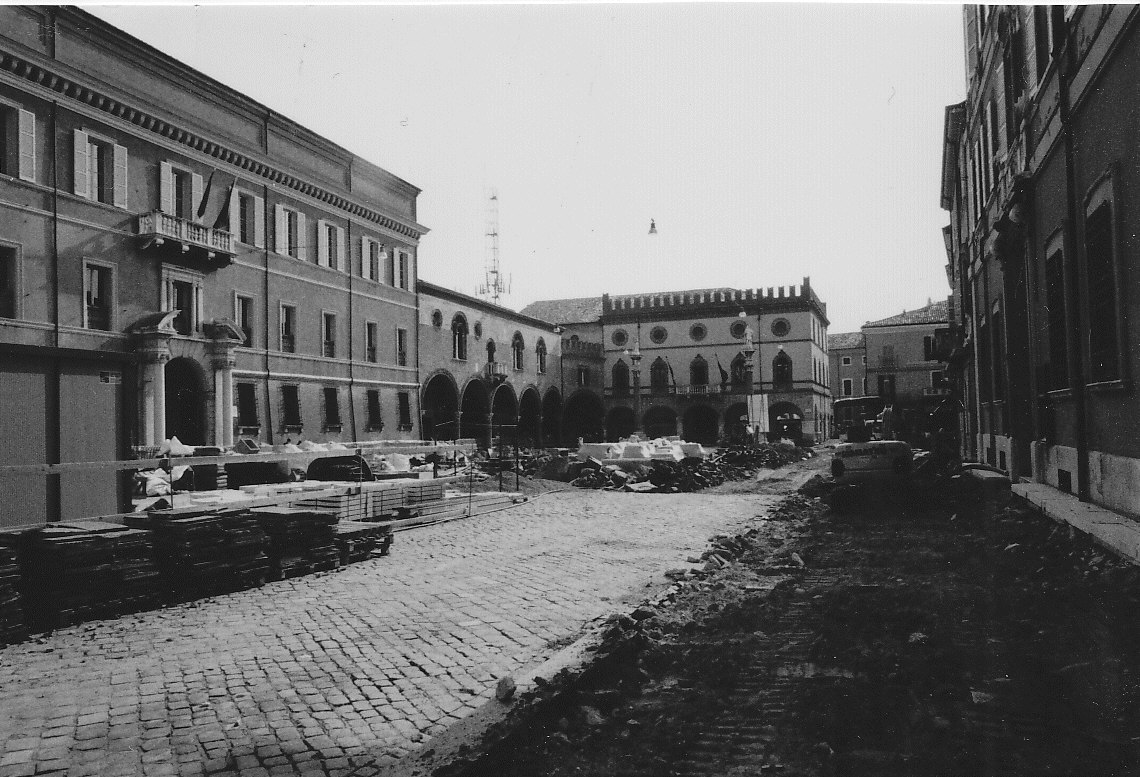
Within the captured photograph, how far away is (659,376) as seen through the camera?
185 ft

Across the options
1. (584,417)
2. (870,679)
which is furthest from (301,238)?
(584,417)

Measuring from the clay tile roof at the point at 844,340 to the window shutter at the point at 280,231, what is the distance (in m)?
58.6

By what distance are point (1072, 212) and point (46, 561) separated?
11717 millimetres

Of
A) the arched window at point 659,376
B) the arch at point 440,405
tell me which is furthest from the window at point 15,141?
the arched window at point 659,376

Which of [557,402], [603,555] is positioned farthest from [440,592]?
[557,402]

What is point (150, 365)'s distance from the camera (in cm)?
1969

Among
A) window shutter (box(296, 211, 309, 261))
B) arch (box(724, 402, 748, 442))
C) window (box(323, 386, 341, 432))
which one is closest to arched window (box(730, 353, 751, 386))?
arch (box(724, 402, 748, 442))

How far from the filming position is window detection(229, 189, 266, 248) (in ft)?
77.3

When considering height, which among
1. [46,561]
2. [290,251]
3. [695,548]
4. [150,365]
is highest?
A: [290,251]

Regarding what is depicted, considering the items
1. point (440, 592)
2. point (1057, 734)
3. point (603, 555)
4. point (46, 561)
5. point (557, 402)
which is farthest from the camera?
point (557, 402)

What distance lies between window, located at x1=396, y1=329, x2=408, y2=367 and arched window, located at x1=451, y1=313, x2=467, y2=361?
3708 millimetres

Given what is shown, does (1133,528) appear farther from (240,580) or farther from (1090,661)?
(240,580)

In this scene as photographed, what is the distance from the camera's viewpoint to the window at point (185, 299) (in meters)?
20.9

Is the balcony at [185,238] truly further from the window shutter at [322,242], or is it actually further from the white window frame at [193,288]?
the window shutter at [322,242]
